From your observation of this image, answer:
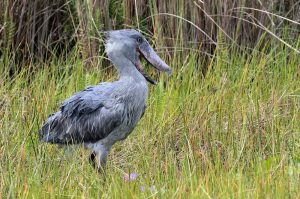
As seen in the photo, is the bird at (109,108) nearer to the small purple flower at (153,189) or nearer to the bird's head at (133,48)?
the bird's head at (133,48)

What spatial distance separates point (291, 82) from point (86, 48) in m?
1.51

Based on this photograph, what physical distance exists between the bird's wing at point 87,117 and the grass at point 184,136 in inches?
3.8

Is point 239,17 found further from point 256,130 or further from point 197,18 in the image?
point 256,130

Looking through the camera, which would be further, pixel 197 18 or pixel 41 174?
pixel 197 18

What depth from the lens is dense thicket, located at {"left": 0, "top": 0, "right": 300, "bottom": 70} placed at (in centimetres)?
632

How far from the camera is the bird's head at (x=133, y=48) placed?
497cm

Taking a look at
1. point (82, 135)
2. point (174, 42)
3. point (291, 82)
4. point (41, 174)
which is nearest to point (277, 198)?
point (41, 174)

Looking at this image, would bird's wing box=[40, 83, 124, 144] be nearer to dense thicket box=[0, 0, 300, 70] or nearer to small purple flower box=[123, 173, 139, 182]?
small purple flower box=[123, 173, 139, 182]

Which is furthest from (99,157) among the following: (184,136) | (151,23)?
(151,23)

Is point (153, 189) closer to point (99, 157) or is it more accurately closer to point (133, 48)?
point (99, 157)

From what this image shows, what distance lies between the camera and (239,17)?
20.8 feet

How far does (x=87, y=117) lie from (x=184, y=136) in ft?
1.76

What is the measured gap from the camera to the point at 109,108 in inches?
193

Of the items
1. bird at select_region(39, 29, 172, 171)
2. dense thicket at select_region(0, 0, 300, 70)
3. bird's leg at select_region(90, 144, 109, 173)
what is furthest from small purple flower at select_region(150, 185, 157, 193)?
dense thicket at select_region(0, 0, 300, 70)
